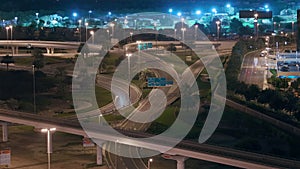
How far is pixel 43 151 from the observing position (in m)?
11.2

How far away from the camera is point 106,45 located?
27766 millimetres

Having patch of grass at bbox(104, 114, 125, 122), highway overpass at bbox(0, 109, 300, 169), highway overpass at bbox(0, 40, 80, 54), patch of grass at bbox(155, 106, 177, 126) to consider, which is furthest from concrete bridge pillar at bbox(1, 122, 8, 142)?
highway overpass at bbox(0, 40, 80, 54)

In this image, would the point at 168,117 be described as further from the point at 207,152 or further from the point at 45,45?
the point at 45,45

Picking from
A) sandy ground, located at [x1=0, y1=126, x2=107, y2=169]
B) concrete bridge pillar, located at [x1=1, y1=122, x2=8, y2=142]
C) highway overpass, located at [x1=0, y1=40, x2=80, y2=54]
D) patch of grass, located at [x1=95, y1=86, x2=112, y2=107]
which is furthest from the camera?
highway overpass, located at [x1=0, y1=40, x2=80, y2=54]

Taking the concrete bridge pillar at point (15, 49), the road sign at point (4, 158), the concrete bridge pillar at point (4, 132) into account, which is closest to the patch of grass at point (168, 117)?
the concrete bridge pillar at point (4, 132)

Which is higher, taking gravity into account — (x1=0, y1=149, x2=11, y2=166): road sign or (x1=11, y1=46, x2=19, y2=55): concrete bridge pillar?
(x1=11, y1=46, x2=19, y2=55): concrete bridge pillar

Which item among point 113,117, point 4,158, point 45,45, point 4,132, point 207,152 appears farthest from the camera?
point 45,45

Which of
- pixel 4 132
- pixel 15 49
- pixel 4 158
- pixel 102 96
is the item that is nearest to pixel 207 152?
pixel 4 158

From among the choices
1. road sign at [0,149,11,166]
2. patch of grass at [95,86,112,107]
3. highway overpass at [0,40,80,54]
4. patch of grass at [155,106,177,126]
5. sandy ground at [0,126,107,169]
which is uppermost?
highway overpass at [0,40,80,54]

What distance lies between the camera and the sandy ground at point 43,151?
10.2m

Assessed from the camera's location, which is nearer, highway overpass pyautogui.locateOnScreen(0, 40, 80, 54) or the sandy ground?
the sandy ground

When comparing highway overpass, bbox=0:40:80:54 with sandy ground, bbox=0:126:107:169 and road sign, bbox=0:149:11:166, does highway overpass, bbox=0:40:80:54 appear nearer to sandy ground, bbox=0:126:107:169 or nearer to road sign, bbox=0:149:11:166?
sandy ground, bbox=0:126:107:169

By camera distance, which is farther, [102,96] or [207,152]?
[102,96]

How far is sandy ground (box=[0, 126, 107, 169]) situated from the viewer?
10250mm
